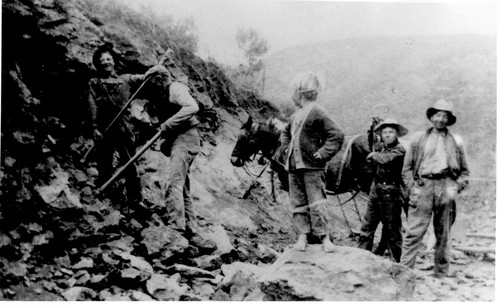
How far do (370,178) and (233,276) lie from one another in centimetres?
252

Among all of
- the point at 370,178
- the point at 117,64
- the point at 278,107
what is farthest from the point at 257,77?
the point at 370,178

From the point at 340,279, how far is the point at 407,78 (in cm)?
482

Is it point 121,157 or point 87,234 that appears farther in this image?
point 121,157

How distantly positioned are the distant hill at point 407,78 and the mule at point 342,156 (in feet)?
1.96

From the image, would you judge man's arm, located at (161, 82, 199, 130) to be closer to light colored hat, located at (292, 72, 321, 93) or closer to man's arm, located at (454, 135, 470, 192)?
light colored hat, located at (292, 72, 321, 93)

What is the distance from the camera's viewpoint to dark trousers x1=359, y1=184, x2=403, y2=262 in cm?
495

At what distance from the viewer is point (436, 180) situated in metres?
4.62

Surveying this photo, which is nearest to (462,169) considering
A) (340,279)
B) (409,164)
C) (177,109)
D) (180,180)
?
(409,164)

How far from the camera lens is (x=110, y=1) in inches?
280

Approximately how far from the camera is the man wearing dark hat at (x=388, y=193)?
4.95m

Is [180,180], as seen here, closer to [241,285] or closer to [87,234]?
[87,234]

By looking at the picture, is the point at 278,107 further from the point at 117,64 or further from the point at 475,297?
the point at 475,297

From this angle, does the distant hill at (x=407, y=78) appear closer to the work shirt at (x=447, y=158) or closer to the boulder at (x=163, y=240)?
the work shirt at (x=447, y=158)

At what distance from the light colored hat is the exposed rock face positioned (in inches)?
65.5
